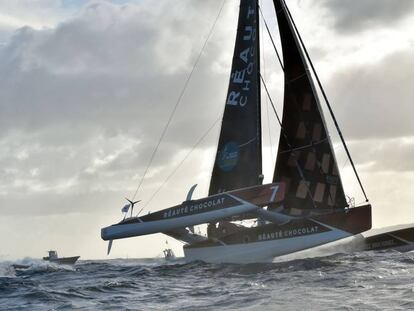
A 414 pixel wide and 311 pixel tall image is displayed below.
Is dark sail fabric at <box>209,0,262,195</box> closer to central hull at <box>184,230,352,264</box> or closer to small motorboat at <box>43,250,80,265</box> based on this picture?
central hull at <box>184,230,352,264</box>

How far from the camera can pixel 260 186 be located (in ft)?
96.5

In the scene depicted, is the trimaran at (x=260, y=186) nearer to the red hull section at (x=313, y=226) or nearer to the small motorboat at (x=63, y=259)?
the red hull section at (x=313, y=226)

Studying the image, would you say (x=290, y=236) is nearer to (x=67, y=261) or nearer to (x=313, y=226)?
(x=313, y=226)

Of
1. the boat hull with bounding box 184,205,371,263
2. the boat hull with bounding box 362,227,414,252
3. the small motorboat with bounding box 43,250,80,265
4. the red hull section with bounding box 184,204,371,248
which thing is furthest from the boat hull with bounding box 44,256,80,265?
the boat hull with bounding box 362,227,414,252

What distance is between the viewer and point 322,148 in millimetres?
31094

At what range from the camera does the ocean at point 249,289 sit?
16156mm

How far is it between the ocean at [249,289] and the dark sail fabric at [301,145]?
14.3 feet

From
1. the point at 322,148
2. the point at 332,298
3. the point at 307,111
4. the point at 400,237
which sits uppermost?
the point at 307,111

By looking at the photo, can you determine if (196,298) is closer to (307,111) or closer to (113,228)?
(113,228)

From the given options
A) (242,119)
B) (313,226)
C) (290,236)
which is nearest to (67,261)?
(242,119)

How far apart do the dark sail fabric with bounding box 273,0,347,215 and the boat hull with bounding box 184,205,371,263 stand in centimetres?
154

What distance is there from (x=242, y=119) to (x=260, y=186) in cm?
442

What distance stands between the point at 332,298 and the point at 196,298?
3.97m

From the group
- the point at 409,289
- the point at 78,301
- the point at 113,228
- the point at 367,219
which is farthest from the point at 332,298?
the point at 113,228
